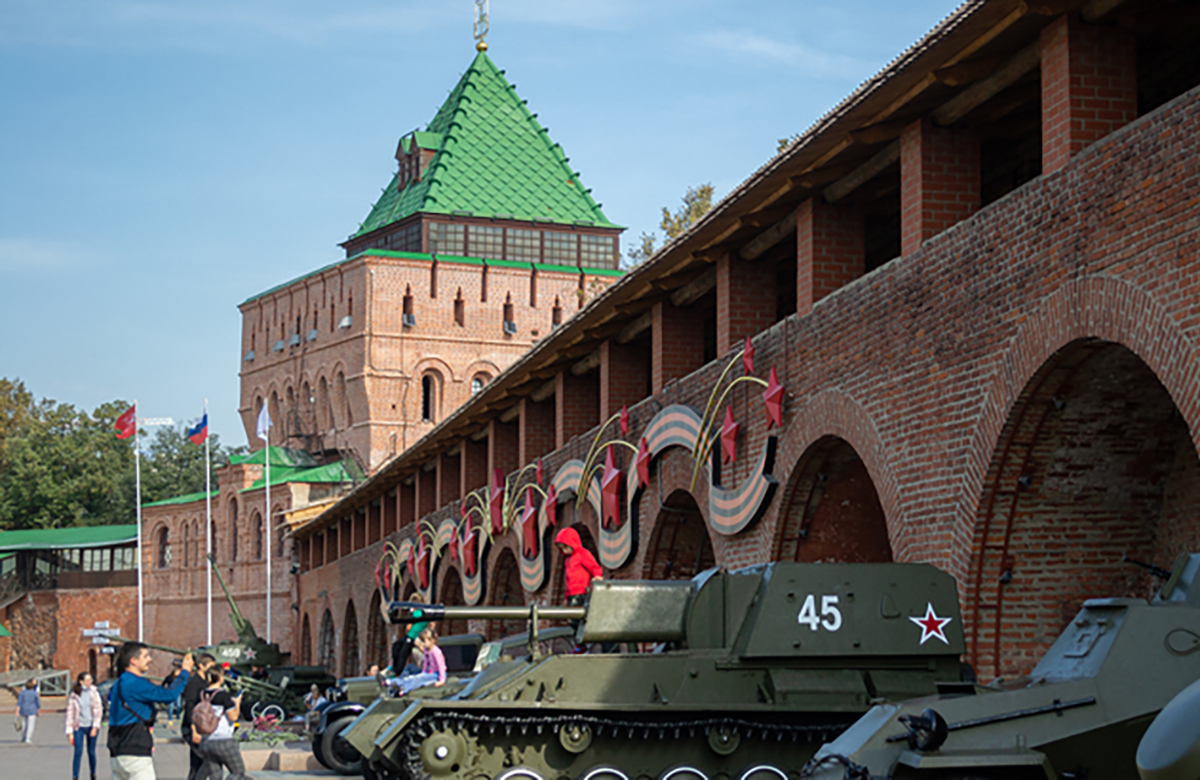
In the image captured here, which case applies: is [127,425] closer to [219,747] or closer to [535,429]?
[535,429]

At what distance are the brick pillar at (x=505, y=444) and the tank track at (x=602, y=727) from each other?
18.3 meters

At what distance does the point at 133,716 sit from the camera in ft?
34.4

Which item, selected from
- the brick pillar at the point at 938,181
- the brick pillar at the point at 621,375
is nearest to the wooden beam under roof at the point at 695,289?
the brick pillar at the point at 621,375

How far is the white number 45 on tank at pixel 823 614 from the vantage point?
11109 mm

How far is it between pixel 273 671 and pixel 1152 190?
28.5 meters

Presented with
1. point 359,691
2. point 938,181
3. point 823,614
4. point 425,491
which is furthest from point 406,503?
point 823,614

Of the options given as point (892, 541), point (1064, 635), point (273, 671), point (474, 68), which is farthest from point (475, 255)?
point (1064, 635)

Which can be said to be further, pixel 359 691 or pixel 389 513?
pixel 389 513

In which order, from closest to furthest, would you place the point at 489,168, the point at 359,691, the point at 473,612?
the point at 473,612 < the point at 359,691 < the point at 489,168

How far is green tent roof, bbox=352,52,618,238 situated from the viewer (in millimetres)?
63000

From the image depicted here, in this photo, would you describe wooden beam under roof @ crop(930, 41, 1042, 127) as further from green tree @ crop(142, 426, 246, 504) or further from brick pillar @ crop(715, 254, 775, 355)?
→ green tree @ crop(142, 426, 246, 504)

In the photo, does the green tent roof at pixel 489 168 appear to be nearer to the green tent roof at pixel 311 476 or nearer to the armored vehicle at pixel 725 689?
the green tent roof at pixel 311 476

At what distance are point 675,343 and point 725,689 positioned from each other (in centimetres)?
927

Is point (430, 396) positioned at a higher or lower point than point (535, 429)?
higher
